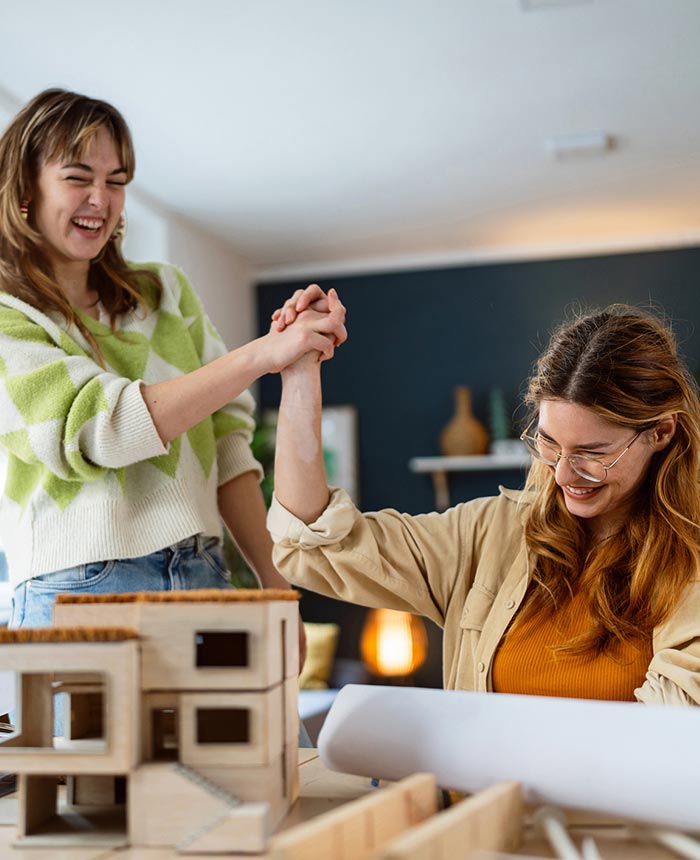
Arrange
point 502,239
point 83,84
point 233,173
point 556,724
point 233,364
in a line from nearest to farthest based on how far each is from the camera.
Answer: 1. point 556,724
2. point 233,364
3. point 83,84
4. point 233,173
5. point 502,239

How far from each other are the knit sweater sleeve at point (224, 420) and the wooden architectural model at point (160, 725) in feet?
2.73

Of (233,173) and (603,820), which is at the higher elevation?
(233,173)

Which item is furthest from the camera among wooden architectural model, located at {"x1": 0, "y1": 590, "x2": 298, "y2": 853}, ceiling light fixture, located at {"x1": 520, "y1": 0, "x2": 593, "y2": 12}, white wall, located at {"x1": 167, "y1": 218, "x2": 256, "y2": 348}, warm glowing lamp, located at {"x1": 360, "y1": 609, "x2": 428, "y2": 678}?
warm glowing lamp, located at {"x1": 360, "y1": 609, "x2": 428, "y2": 678}

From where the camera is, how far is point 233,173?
4.54 meters

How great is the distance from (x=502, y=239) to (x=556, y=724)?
5042 millimetres

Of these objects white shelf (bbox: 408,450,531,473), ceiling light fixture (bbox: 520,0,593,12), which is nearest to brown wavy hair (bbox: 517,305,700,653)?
ceiling light fixture (bbox: 520,0,593,12)

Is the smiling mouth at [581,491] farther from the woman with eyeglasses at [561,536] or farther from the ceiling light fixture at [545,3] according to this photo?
the ceiling light fixture at [545,3]

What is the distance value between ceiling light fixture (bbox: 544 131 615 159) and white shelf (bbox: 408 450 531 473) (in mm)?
1789

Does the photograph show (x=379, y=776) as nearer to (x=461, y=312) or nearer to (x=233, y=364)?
(x=233, y=364)

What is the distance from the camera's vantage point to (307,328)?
4.24ft

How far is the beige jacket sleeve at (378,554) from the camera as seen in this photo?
1317 mm

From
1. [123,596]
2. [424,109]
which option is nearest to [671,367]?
[123,596]

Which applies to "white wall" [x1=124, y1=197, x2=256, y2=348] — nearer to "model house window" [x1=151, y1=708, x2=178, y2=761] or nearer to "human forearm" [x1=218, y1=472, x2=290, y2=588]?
"human forearm" [x1=218, y1=472, x2=290, y2=588]

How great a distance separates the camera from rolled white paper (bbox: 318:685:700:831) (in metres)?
0.79
